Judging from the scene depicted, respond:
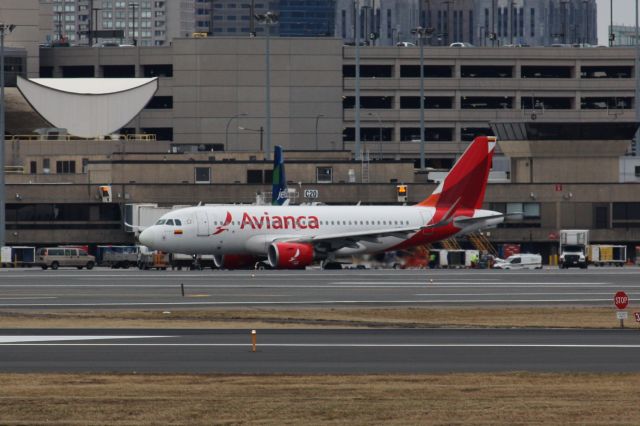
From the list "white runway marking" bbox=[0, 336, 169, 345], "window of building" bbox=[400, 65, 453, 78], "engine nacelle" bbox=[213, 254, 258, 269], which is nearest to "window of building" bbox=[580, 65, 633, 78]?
"window of building" bbox=[400, 65, 453, 78]

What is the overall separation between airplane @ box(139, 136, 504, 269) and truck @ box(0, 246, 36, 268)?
19.3m

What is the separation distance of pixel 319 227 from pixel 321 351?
52288mm

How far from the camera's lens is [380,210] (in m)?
92.2

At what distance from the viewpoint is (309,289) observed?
216 ft

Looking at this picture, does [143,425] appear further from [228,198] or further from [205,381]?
[228,198]

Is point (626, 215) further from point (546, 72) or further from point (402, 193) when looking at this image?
point (546, 72)

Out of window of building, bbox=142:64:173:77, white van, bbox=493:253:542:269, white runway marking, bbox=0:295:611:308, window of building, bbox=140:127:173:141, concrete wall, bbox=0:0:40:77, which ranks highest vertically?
concrete wall, bbox=0:0:40:77

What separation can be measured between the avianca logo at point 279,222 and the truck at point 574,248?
20.9 m

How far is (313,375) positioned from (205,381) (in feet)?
8.54

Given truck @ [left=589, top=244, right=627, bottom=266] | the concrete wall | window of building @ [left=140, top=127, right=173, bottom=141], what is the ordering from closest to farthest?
1. truck @ [left=589, top=244, right=627, bottom=266]
2. the concrete wall
3. window of building @ [left=140, top=127, right=173, bottom=141]

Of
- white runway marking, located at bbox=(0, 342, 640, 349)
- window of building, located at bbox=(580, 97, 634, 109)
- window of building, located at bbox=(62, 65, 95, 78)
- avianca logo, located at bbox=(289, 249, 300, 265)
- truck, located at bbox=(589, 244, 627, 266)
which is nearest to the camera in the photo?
white runway marking, located at bbox=(0, 342, 640, 349)

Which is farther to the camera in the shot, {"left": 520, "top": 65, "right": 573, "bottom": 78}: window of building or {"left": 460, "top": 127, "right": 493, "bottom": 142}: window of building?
{"left": 520, "top": 65, "right": 573, "bottom": 78}: window of building

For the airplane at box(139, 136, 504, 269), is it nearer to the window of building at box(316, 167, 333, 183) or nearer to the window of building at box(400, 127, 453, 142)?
the window of building at box(316, 167, 333, 183)

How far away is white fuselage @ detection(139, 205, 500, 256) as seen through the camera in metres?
84.1
